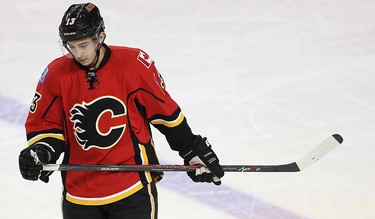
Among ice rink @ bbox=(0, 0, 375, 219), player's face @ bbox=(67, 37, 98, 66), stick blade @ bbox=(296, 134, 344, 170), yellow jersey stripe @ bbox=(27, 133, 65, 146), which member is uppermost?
player's face @ bbox=(67, 37, 98, 66)

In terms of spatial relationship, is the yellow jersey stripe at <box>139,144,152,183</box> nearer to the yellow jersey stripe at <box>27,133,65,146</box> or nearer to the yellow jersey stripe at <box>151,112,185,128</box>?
the yellow jersey stripe at <box>151,112,185,128</box>

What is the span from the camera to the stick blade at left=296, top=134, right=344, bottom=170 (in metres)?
2.88

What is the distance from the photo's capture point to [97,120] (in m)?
2.57

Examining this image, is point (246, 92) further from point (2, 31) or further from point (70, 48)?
point (70, 48)

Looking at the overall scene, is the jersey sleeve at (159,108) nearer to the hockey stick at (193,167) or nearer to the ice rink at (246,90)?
the hockey stick at (193,167)

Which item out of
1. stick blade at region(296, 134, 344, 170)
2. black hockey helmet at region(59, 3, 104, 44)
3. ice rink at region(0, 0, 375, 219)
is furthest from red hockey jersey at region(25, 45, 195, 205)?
ice rink at region(0, 0, 375, 219)

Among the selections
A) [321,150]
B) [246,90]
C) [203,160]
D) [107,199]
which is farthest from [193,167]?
[246,90]

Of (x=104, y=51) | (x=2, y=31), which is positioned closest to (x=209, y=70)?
(x=2, y=31)

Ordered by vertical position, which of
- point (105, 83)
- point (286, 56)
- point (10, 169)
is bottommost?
point (10, 169)

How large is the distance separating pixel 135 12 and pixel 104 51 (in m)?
2.64

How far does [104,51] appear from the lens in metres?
2.62

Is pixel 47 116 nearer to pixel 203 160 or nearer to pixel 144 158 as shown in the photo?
pixel 144 158

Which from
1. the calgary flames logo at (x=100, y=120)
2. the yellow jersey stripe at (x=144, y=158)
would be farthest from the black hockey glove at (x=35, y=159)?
the yellow jersey stripe at (x=144, y=158)

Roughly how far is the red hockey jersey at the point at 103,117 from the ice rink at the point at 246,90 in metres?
0.92
